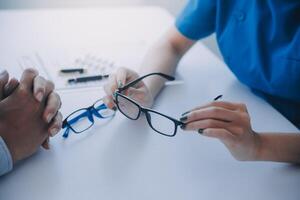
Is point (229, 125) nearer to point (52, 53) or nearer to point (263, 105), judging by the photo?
point (263, 105)

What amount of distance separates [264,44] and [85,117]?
1.33 ft

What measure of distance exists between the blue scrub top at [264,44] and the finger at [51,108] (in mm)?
418

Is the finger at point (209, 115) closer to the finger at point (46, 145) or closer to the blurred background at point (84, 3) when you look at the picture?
the finger at point (46, 145)

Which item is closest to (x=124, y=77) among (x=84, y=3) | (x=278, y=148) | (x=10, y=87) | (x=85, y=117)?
(x=85, y=117)

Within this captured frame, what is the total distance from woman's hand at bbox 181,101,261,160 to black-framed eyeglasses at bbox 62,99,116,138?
21 cm

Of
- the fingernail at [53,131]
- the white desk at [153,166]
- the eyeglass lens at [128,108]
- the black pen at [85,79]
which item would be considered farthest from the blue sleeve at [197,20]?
the fingernail at [53,131]

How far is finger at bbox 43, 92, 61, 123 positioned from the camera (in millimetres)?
600

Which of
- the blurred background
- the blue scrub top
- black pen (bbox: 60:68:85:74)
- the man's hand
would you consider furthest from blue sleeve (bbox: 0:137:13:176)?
the blurred background

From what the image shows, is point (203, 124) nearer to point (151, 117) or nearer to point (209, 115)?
point (209, 115)

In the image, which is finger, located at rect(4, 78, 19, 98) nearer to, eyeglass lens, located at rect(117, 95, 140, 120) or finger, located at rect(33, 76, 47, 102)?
finger, located at rect(33, 76, 47, 102)

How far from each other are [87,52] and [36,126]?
42cm

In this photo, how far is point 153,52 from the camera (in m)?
0.89

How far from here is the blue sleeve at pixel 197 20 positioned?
2.86ft

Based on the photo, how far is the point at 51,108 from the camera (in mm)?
604
